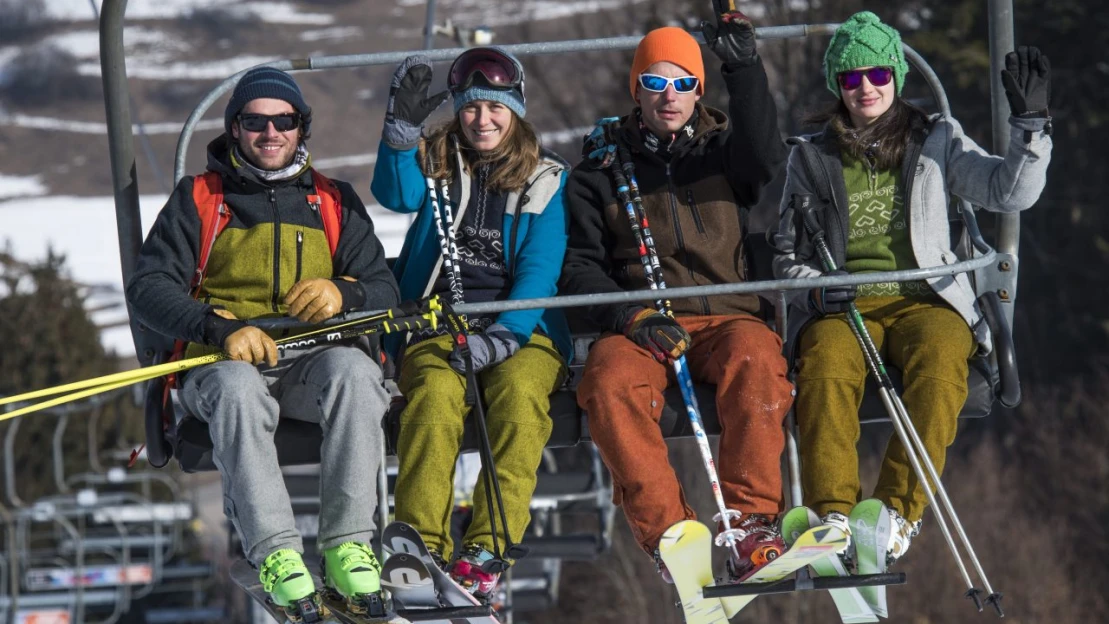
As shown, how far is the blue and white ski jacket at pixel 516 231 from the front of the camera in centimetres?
480

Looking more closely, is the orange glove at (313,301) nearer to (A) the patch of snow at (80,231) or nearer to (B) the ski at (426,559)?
(B) the ski at (426,559)

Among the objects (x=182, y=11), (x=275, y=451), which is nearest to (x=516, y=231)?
(x=275, y=451)

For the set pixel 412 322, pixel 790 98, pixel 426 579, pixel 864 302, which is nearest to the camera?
pixel 426 579

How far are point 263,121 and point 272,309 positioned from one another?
0.54 metres

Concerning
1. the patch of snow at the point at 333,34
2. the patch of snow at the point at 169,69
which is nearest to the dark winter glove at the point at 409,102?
the patch of snow at the point at 169,69

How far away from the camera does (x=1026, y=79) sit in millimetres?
4453

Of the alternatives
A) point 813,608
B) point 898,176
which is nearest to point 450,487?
point 898,176

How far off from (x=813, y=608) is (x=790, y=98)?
9.15 metres

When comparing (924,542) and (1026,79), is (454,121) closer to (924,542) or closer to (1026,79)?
(1026,79)

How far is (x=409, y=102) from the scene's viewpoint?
4.61 metres

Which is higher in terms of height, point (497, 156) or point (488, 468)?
point (497, 156)

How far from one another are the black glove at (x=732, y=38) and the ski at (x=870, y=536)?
4.08 feet

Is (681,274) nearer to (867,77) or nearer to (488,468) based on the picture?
(867,77)

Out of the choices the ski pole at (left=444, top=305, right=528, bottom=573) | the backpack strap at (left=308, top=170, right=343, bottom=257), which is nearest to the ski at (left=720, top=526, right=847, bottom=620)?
the ski pole at (left=444, top=305, right=528, bottom=573)
